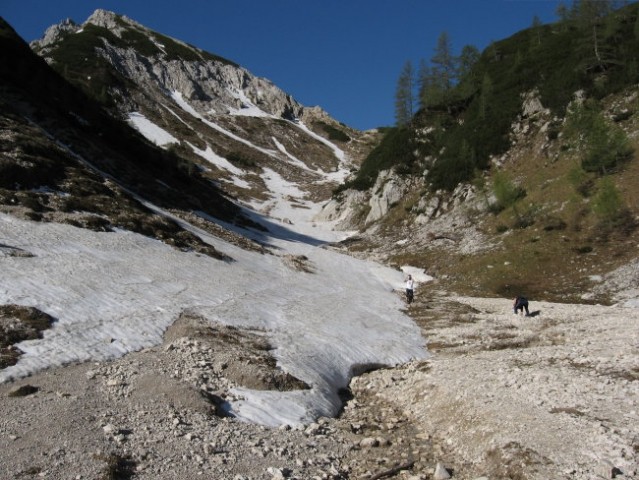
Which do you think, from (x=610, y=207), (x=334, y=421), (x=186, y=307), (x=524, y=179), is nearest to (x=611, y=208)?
(x=610, y=207)

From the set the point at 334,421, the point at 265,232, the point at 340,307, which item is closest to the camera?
the point at 334,421

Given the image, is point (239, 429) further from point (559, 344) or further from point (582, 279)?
point (582, 279)

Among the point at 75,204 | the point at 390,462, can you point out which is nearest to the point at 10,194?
the point at 75,204

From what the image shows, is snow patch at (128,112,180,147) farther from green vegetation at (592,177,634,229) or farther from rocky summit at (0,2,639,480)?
green vegetation at (592,177,634,229)

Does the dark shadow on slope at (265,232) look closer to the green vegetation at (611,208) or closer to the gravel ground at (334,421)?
the green vegetation at (611,208)

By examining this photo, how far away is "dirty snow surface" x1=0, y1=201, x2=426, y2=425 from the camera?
17234 millimetres

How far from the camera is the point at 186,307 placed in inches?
987

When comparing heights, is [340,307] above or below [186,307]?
above

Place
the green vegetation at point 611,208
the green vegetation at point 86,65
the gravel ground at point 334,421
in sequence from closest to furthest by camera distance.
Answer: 1. the gravel ground at point 334,421
2. the green vegetation at point 611,208
3. the green vegetation at point 86,65

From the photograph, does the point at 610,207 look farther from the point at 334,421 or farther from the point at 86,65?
the point at 86,65

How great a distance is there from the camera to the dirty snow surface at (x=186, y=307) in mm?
17234

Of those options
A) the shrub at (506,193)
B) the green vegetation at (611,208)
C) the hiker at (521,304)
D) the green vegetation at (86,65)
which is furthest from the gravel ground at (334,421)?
the green vegetation at (86,65)

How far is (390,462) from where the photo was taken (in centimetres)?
1320

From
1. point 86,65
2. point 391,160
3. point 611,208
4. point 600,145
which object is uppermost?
point 86,65
